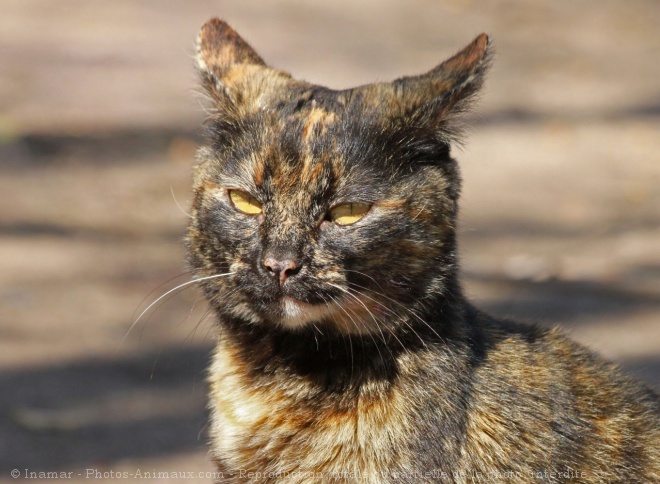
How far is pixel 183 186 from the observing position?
8.32m

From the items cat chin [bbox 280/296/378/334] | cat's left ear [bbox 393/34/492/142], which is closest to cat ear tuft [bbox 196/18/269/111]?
cat's left ear [bbox 393/34/492/142]

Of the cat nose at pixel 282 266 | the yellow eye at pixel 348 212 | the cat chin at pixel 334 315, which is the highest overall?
the yellow eye at pixel 348 212

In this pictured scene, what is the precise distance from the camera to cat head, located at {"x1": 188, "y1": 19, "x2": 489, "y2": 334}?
3199mm

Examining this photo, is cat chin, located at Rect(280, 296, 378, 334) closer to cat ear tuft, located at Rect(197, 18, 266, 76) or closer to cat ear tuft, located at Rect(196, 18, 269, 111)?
cat ear tuft, located at Rect(196, 18, 269, 111)

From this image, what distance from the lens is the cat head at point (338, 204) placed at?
320cm

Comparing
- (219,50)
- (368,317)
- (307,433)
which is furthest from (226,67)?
(307,433)

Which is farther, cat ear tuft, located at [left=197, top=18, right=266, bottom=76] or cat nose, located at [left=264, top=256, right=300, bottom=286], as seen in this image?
cat ear tuft, located at [left=197, top=18, right=266, bottom=76]

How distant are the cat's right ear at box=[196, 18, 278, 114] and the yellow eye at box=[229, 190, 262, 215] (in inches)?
14.2

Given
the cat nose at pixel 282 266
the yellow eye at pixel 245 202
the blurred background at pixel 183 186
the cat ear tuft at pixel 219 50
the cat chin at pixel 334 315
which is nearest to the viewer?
the cat nose at pixel 282 266

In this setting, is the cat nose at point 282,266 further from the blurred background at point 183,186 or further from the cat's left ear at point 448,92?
the blurred background at point 183,186

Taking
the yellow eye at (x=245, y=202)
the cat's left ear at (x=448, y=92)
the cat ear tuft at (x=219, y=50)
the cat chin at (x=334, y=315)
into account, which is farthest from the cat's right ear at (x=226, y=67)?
the cat chin at (x=334, y=315)

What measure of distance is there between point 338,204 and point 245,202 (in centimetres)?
35

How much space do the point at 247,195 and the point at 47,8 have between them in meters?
8.36

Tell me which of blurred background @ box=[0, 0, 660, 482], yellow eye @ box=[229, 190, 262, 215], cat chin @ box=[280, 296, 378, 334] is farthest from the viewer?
blurred background @ box=[0, 0, 660, 482]
